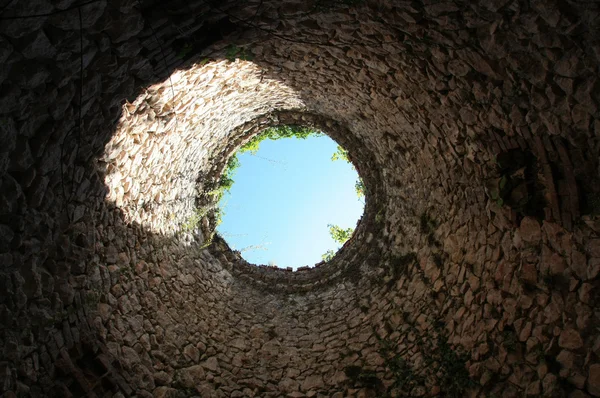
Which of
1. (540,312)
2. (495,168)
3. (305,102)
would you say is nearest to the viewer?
(540,312)

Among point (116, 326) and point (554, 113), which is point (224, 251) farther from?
point (554, 113)

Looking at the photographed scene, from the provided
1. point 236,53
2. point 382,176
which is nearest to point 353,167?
point 382,176

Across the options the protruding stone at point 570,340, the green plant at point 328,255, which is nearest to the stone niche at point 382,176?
the protruding stone at point 570,340

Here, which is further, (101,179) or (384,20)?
(101,179)

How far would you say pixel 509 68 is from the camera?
2955 millimetres

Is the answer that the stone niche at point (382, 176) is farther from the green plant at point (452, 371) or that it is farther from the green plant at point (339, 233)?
the green plant at point (339, 233)

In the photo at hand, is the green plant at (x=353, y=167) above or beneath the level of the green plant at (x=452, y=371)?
above

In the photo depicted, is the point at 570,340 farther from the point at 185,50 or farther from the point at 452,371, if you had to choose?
the point at 185,50

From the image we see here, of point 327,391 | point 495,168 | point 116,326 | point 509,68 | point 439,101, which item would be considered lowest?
point 327,391

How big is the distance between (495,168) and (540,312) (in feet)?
4.16

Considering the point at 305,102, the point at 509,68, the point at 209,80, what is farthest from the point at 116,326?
the point at 509,68

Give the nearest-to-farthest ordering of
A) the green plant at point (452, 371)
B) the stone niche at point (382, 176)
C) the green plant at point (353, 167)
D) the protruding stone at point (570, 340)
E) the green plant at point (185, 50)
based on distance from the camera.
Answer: the stone niche at point (382, 176), the protruding stone at point (570, 340), the green plant at point (185, 50), the green plant at point (452, 371), the green plant at point (353, 167)

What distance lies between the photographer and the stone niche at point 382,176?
8.71 ft

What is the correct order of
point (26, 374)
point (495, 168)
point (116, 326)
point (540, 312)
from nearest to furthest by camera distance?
1. point (26, 374)
2. point (540, 312)
3. point (495, 168)
4. point (116, 326)
